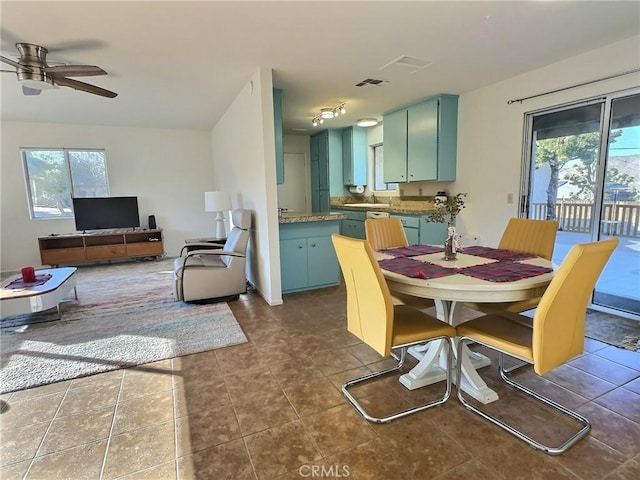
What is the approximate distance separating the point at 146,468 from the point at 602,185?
13.6 feet

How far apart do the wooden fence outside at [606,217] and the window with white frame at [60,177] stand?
7.06 metres

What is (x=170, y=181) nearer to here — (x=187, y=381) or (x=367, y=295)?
(x=187, y=381)

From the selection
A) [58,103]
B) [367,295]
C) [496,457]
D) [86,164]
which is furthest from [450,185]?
[86,164]

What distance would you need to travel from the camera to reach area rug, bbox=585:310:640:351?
8.55 feet

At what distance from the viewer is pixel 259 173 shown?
3.68 m

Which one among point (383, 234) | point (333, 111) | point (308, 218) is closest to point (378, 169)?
point (333, 111)

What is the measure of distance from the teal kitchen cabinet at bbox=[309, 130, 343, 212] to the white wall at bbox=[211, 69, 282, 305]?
2.28 meters

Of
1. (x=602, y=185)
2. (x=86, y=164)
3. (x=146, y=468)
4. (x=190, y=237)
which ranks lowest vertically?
(x=146, y=468)

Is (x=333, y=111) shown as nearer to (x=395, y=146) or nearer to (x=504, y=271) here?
(x=395, y=146)

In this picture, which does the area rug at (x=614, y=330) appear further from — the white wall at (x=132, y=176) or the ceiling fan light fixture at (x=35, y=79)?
the white wall at (x=132, y=176)

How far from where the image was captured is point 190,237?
684 cm

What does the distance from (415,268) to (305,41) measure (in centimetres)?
206

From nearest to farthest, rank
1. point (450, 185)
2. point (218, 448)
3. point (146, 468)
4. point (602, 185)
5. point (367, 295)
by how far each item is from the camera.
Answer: point (146, 468) < point (218, 448) < point (367, 295) < point (602, 185) < point (450, 185)

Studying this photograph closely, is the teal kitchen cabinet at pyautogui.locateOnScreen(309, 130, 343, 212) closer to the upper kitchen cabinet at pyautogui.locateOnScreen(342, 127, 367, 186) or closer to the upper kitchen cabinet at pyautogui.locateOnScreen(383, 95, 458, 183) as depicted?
the upper kitchen cabinet at pyautogui.locateOnScreen(342, 127, 367, 186)
